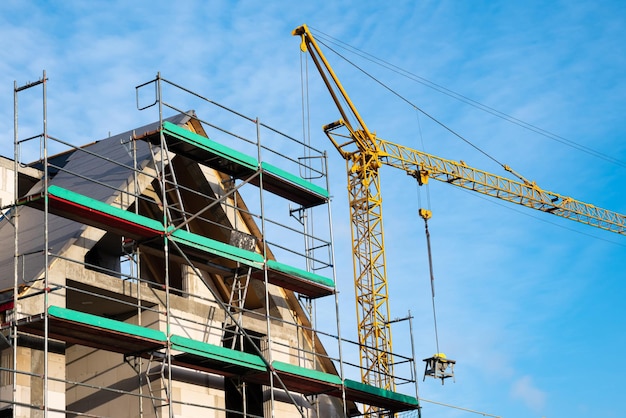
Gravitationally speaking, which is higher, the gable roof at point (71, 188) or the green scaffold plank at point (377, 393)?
the gable roof at point (71, 188)

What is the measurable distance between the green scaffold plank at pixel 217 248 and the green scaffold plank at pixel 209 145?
98.4 inches

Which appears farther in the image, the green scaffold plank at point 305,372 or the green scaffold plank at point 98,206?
the green scaffold plank at point 305,372

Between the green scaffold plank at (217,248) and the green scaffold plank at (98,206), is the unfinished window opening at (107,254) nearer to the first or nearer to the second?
the green scaffold plank at (217,248)

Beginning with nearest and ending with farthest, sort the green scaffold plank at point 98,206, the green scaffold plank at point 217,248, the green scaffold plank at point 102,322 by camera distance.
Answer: the green scaffold plank at point 102,322 → the green scaffold plank at point 98,206 → the green scaffold plank at point 217,248

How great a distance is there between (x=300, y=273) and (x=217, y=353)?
16.7ft

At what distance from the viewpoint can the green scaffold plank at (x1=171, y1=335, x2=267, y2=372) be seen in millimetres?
27906

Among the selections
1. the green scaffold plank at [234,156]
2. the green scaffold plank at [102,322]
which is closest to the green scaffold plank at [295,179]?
the green scaffold plank at [234,156]

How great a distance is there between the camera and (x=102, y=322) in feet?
84.5

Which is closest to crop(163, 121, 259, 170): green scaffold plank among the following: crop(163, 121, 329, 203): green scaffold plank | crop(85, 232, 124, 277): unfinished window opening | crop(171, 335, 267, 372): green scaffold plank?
crop(163, 121, 329, 203): green scaffold plank

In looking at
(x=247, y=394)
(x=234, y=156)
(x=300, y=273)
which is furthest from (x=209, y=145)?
(x=247, y=394)

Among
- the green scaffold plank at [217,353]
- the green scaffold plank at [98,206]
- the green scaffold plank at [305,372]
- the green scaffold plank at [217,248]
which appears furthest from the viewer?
the green scaffold plank at [305,372]

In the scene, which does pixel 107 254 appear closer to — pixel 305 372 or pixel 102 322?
pixel 305 372

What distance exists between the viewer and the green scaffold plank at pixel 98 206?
Result: 26.1m

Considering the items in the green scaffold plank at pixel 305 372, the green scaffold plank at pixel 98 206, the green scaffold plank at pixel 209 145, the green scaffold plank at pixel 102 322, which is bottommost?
the green scaffold plank at pixel 102 322
